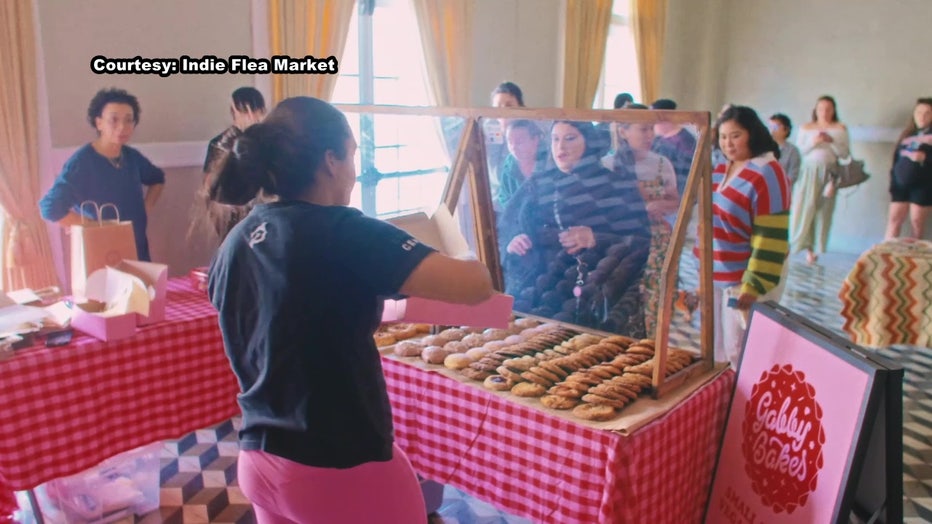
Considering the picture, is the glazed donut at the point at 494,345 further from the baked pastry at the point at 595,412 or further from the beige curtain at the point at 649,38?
the beige curtain at the point at 649,38

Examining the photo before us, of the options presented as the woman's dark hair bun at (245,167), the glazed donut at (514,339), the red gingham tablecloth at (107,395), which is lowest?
the red gingham tablecloth at (107,395)

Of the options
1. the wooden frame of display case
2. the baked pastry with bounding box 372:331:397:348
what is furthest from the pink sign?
the baked pastry with bounding box 372:331:397:348

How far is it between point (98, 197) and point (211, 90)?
1.05 meters

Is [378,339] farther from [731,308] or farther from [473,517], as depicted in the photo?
[731,308]

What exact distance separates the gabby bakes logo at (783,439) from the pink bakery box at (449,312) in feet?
2.33

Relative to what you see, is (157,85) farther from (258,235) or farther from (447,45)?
(258,235)

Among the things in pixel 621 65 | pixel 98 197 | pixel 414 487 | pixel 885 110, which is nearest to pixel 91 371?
pixel 98 197

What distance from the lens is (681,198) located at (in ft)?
5.85

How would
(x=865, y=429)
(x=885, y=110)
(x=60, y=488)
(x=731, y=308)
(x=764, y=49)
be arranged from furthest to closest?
(x=764, y=49), (x=885, y=110), (x=731, y=308), (x=60, y=488), (x=865, y=429)

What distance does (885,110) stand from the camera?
7121mm

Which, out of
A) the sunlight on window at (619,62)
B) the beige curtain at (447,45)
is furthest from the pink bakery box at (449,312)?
the sunlight on window at (619,62)

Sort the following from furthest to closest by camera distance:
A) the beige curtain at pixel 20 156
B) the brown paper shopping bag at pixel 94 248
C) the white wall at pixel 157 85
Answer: the white wall at pixel 157 85
the beige curtain at pixel 20 156
the brown paper shopping bag at pixel 94 248

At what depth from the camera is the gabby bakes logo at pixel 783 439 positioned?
5.41ft

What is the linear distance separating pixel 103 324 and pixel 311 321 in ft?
4.05
